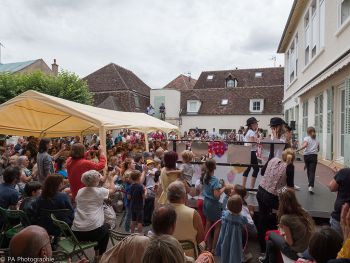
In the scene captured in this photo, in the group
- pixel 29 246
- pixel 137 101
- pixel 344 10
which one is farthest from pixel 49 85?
pixel 29 246

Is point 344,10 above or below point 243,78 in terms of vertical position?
below

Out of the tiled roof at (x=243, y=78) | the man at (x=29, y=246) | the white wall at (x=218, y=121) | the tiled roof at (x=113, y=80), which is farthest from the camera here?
the tiled roof at (x=243, y=78)

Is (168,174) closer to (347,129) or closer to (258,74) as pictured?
(347,129)

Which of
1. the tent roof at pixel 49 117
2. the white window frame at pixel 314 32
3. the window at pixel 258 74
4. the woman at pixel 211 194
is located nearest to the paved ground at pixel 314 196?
the woman at pixel 211 194

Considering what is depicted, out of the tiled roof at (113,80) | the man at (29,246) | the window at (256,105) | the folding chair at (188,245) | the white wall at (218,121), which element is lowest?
the folding chair at (188,245)

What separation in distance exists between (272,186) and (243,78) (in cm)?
3622

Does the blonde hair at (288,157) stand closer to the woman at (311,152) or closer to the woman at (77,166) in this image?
the woman at (311,152)

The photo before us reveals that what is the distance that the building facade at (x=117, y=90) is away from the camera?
33.2 metres

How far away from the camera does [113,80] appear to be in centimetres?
3550

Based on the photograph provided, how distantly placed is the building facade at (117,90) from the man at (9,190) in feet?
90.8

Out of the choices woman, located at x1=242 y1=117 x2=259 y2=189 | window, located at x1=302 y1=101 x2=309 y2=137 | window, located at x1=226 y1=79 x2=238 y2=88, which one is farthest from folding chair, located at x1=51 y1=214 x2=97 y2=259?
window, located at x1=226 y1=79 x2=238 y2=88

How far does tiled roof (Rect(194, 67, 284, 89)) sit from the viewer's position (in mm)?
37688

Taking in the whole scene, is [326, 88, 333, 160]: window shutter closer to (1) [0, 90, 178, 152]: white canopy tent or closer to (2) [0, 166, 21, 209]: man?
(1) [0, 90, 178, 152]: white canopy tent

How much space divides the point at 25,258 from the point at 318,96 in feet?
41.1
